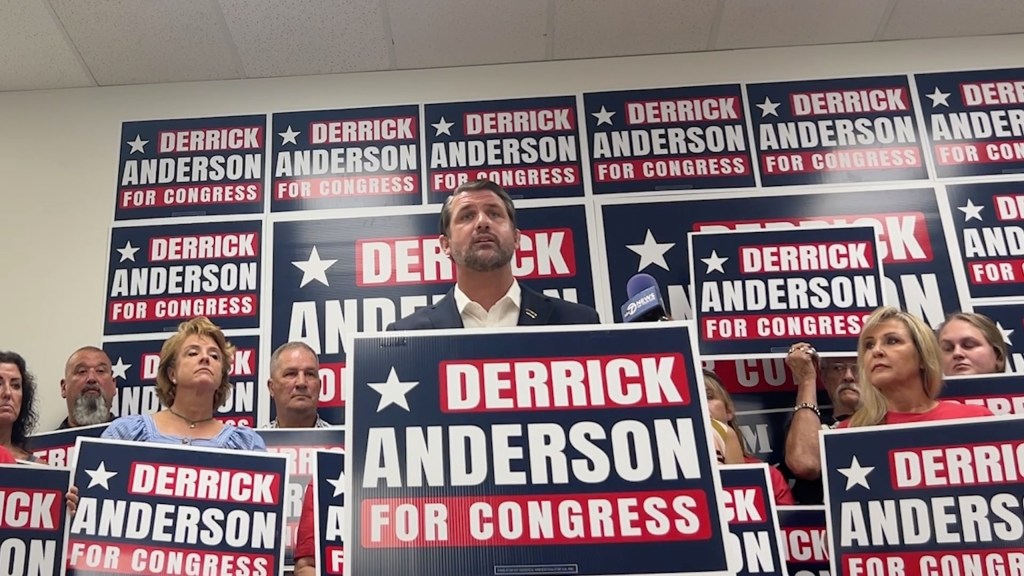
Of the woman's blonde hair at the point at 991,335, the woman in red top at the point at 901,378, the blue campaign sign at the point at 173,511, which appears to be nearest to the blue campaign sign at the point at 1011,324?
the woman's blonde hair at the point at 991,335

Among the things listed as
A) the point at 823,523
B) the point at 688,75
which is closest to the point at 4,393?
the point at 823,523

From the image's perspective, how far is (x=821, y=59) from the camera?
12.9 ft

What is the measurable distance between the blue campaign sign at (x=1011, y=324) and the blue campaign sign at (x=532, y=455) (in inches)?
105

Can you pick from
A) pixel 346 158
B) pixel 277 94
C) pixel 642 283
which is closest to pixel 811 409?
pixel 642 283

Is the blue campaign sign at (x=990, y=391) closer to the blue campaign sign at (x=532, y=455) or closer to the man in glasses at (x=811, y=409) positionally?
the man in glasses at (x=811, y=409)

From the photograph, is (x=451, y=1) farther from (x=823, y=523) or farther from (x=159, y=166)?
(x=823, y=523)

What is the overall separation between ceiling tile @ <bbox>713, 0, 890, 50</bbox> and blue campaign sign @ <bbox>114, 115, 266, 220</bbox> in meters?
2.26

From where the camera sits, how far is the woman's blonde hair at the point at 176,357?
2520 mm

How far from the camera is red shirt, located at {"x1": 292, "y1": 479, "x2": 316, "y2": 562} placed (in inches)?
87.0

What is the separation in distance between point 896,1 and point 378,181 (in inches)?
98.9

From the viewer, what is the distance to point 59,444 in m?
2.82

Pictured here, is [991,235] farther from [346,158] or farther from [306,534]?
[306,534]

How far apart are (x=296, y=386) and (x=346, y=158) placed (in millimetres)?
1215

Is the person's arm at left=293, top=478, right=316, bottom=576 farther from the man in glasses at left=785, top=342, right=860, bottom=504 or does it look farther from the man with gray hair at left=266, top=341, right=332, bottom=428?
the man in glasses at left=785, top=342, right=860, bottom=504
